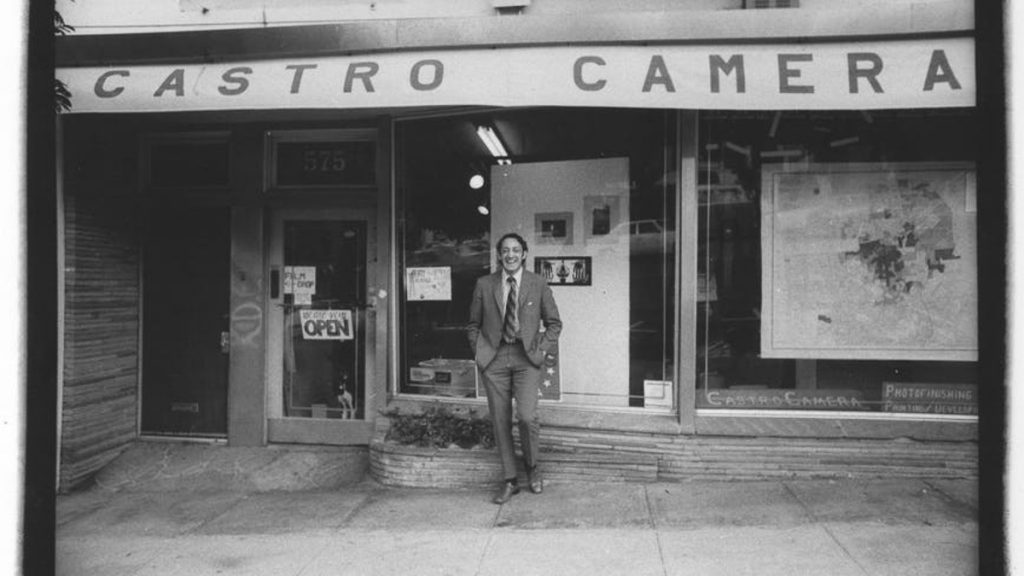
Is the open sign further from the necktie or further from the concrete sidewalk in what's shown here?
the necktie

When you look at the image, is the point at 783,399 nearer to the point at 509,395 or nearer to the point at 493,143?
the point at 509,395

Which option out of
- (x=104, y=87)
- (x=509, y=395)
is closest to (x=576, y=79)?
(x=509, y=395)

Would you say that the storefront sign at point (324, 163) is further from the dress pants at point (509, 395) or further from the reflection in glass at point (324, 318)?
the dress pants at point (509, 395)

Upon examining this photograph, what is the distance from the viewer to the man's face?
560 cm

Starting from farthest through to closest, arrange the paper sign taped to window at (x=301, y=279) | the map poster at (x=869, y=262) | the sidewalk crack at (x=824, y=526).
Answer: the paper sign taped to window at (x=301, y=279), the map poster at (x=869, y=262), the sidewalk crack at (x=824, y=526)

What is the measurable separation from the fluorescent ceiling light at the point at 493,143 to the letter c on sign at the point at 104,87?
2.98m

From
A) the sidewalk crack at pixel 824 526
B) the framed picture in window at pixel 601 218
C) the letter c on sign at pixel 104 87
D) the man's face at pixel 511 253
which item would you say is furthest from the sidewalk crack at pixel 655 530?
the letter c on sign at pixel 104 87

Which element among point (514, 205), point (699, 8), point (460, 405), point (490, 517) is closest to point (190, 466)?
point (460, 405)

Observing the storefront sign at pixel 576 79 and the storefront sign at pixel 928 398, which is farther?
the storefront sign at pixel 928 398

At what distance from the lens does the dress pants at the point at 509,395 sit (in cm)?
568

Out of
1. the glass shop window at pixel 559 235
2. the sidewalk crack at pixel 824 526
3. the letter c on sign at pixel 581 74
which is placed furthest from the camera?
the glass shop window at pixel 559 235

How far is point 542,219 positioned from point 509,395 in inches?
70.8

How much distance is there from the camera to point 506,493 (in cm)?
568

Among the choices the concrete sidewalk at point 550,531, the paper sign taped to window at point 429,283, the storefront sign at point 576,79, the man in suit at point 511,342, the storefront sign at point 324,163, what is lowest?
the concrete sidewalk at point 550,531
